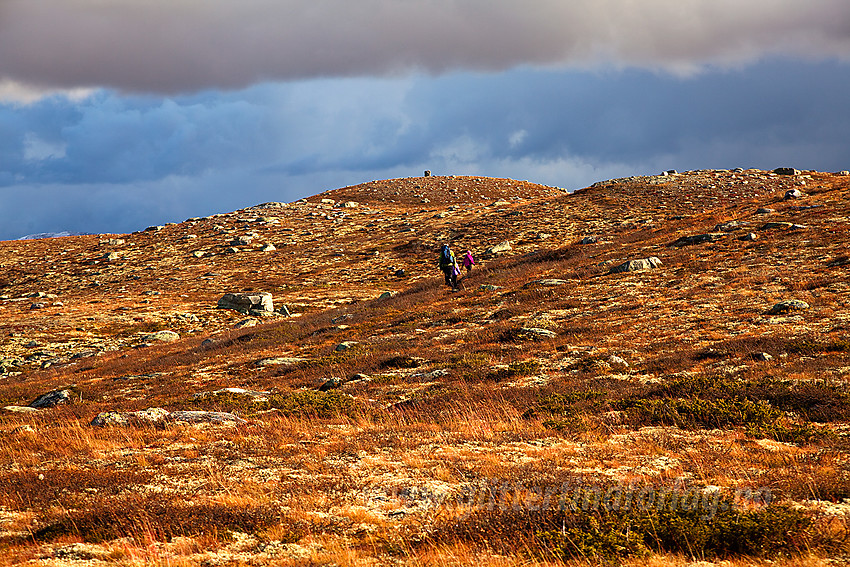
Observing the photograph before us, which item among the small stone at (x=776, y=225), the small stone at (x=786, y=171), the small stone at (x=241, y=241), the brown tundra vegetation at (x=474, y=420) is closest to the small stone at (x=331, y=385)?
the brown tundra vegetation at (x=474, y=420)

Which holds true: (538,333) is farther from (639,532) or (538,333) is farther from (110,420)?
(639,532)

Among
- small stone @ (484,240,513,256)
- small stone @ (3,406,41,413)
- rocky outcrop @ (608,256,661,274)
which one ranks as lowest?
small stone @ (3,406,41,413)

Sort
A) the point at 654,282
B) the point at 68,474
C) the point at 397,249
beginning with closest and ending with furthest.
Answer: the point at 68,474 → the point at 654,282 → the point at 397,249

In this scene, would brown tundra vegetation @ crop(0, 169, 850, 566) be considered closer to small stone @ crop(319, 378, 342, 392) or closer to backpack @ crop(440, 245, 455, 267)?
small stone @ crop(319, 378, 342, 392)

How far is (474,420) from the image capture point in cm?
1155

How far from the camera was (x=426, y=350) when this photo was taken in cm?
2166

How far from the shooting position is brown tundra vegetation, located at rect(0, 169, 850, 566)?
6.10m

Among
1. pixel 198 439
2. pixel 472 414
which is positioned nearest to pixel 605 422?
pixel 472 414

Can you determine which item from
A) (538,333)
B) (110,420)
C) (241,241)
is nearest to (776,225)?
(538,333)

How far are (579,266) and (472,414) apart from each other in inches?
1100

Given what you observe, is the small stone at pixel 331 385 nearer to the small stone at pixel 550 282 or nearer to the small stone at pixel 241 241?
the small stone at pixel 550 282

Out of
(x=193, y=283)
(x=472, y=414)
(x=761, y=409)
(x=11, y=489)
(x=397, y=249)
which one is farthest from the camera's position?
(x=397, y=249)

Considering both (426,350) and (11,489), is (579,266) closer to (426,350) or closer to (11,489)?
(426,350)

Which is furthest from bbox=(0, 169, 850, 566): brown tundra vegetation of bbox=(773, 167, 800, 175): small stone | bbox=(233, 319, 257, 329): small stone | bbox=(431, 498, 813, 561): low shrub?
bbox=(773, 167, 800, 175): small stone
